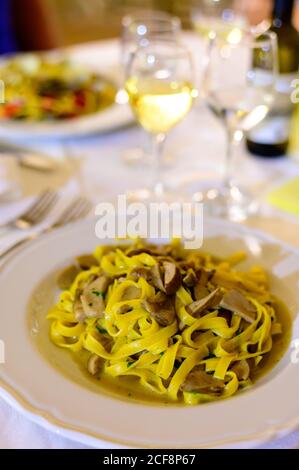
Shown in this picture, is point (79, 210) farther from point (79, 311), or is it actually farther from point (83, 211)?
point (79, 311)

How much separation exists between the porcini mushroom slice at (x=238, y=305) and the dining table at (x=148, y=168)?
1.10ft

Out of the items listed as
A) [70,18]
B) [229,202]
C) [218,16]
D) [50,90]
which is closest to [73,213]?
[229,202]

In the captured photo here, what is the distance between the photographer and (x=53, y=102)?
1754 mm

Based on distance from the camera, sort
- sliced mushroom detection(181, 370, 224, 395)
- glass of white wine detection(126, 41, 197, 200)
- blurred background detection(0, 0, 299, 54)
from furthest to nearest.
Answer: blurred background detection(0, 0, 299, 54), glass of white wine detection(126, 41, 197, 200), sliced mushroom detection(181, 370, 224, 395)

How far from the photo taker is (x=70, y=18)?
6.02m

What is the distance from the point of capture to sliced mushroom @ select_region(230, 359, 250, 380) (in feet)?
2.72

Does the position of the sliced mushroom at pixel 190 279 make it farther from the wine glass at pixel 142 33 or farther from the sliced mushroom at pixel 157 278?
the wine glass at pixel 142 33

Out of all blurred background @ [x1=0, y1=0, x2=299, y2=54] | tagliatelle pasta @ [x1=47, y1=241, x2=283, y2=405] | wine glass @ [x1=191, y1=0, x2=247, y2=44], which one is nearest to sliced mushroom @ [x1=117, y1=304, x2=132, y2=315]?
tagliatelle pasta @ [x1=47, y1=241, x2=283, y2=405]

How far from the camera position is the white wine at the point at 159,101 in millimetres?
1300

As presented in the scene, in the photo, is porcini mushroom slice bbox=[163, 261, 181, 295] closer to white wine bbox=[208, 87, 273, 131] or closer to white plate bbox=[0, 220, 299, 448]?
white plate bbox=[0, 220, 299, 448]
